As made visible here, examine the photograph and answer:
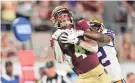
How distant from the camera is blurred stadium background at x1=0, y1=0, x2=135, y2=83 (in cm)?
1413

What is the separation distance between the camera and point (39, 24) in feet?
49.2

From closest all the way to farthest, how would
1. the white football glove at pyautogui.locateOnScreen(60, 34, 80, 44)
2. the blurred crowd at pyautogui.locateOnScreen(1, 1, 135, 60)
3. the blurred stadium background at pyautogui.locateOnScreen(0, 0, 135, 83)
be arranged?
the white football glove at pyautogui.locateOnScreen(60, 34, 80, 44)
the blurred stadium background at pyautogui.locateOnScreen(0, 0, 135, 83)
the blurred crowd at pyautogui.locateOnScreen(1, 1, 135, 60)

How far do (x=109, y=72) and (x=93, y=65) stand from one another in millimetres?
1259

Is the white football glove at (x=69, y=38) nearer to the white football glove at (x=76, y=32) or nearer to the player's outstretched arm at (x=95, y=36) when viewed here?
the white football glove at (x=76, y=32)

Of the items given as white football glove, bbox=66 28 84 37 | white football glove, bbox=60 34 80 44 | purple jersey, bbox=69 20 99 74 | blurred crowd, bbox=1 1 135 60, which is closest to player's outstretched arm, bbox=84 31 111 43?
white football glove, bbox=66 28 84 37

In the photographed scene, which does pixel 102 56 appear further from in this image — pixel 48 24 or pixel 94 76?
pixel 48 24

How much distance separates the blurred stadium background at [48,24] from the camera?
14.1 m

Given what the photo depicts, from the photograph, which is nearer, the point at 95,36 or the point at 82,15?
the point at 95,36

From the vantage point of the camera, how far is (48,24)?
15.1 meters

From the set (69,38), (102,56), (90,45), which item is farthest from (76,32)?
(102,56)

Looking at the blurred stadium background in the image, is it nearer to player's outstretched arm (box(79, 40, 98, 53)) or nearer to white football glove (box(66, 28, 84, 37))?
player's outstretched arm (box(79, 40, 98, 53))

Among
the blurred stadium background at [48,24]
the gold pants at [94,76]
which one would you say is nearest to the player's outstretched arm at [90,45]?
the gold pants at [94,76]

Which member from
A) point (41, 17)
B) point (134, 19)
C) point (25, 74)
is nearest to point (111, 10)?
point (134, 19)

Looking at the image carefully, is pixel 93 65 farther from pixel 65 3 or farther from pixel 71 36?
pixel 65 3
